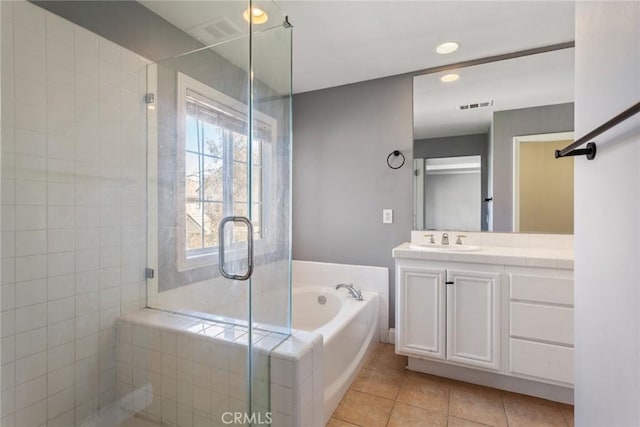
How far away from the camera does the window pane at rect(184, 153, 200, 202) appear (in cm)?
176

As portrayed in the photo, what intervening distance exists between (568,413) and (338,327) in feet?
4.45

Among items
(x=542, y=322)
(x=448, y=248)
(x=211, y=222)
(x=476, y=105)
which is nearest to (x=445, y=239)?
(x=448, y=248)

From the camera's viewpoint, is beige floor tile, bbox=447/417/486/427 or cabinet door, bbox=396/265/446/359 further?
cabinet door, bbox=396/265/446/359

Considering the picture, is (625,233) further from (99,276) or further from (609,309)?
(99,276)

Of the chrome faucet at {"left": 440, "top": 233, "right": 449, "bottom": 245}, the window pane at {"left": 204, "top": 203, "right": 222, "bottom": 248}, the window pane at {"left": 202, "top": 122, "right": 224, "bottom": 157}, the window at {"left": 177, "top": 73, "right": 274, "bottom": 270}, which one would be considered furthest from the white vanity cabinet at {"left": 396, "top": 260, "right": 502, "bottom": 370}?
the window pane at {"left": 202, "top": 122, "right": 224, "bottom": 157}

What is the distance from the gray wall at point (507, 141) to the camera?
209 cm

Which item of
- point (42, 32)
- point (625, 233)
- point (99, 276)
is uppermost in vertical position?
point (42, 32)

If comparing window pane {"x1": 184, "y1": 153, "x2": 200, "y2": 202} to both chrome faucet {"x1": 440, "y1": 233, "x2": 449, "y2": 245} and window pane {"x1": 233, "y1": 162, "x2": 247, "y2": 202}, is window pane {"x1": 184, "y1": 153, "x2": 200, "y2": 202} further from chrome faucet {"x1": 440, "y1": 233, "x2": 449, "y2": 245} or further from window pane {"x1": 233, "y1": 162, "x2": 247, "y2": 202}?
chrome faucet {"x1": 440, "y1": 233, "x2": 449, "y2": 245}

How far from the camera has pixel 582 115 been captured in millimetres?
980

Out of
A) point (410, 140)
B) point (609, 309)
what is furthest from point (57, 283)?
point (410, 140)

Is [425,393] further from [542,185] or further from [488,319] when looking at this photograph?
[542,185]

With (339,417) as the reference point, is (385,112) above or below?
above

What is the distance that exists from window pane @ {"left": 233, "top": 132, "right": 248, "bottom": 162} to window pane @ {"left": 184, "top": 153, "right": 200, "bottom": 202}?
258mm

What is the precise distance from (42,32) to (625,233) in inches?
86.5
